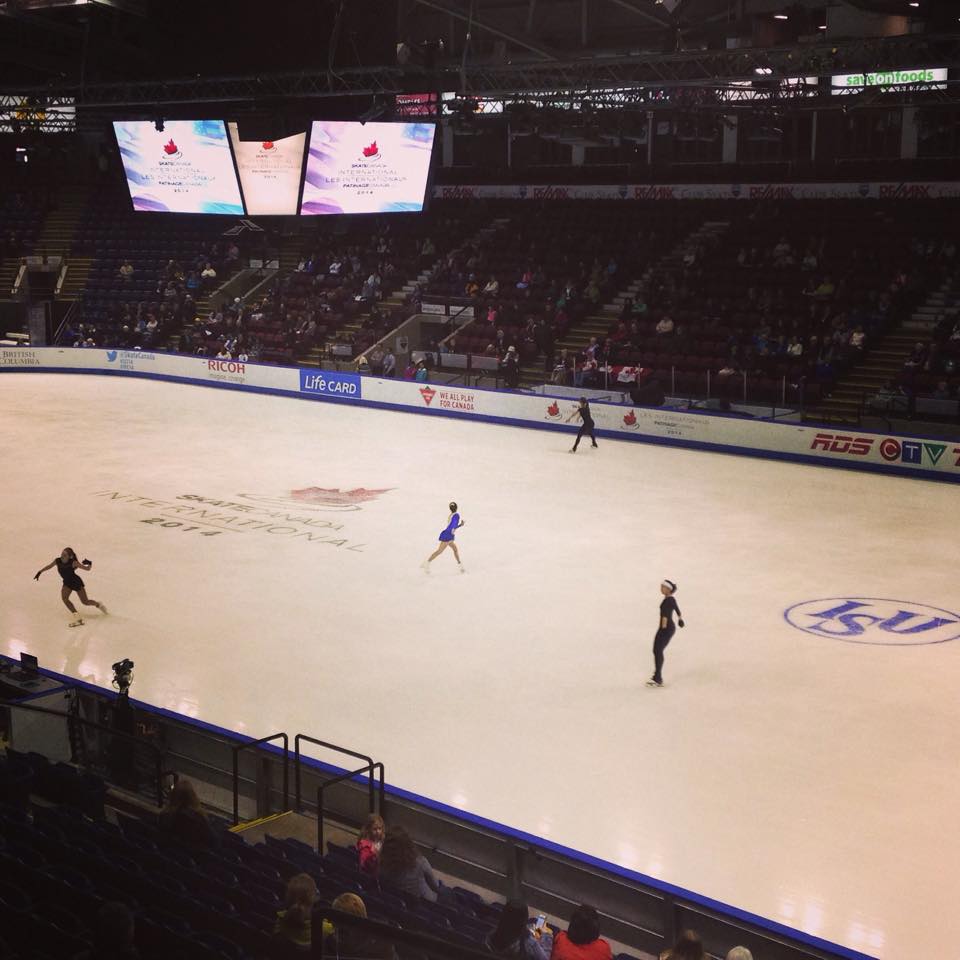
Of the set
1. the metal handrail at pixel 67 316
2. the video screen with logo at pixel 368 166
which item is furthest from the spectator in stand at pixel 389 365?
the metal handrail at pixel 67 316

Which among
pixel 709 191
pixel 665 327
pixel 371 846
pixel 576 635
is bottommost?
pixel 576 635

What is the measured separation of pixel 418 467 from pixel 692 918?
718 inches

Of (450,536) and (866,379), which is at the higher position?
(866,379)

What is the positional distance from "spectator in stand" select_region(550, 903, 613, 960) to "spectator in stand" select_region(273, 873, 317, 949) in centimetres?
151

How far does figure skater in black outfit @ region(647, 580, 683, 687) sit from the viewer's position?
1303 cm

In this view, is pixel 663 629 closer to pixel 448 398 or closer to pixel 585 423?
pixel 585 423

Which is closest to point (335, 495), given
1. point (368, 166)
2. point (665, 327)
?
point (665, 327)

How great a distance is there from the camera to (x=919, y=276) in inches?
1241

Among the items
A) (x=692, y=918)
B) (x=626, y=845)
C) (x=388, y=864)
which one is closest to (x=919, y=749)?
(x=626, y=845)

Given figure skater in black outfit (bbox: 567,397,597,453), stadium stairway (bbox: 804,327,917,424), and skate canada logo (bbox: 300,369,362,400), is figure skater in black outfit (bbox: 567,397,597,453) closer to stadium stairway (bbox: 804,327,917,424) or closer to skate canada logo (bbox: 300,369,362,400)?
stadium stairway (bbox: 804,327,917,424)

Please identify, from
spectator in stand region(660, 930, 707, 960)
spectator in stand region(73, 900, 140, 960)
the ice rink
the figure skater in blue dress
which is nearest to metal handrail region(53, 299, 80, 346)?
the ice rink

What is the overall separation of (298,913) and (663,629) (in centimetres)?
783

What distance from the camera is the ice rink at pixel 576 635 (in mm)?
10359

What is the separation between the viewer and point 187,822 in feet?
27.0
